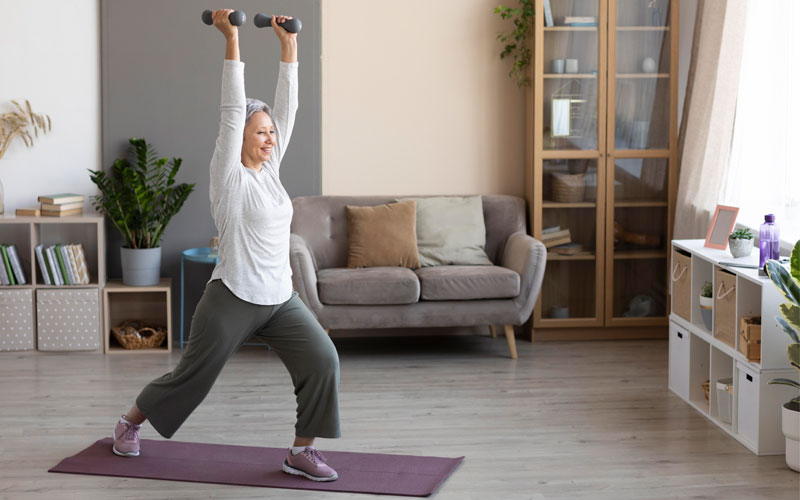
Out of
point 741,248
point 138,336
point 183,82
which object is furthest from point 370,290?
point 741,248

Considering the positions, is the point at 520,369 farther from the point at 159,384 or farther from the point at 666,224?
the point at 159,384

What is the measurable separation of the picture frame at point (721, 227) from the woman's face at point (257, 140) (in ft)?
7.23

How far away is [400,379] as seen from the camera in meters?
5.00

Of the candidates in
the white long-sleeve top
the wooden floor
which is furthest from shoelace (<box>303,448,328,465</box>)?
the white long-sleeve top

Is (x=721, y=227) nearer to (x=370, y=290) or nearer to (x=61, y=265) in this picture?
(x=370, y=290)

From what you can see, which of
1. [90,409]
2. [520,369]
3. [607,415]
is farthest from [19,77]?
[607,415]

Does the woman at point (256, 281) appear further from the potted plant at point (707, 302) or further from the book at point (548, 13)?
the book at point (548, 13)

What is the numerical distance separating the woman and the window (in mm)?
2354

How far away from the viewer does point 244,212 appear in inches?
131

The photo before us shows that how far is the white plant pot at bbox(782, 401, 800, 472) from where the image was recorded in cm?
362

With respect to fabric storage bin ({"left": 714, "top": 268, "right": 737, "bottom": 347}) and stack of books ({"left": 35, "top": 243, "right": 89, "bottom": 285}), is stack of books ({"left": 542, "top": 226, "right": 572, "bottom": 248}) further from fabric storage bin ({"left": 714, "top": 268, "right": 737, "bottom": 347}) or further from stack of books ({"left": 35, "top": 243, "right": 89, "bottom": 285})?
stack of books ({"left": 35, "top": 243, "right": 89, "bottom": 285})

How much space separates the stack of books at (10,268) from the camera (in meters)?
5.49

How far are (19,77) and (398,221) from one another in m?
2.35

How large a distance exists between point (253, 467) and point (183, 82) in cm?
281
